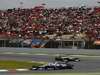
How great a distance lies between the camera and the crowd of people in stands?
60.6 m

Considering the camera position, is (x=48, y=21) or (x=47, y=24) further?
(x=48, y=21)

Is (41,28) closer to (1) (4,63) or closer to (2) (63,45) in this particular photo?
(2) (63,45)

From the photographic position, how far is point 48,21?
7250 centimetres

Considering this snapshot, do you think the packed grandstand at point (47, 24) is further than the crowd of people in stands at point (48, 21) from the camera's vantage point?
No

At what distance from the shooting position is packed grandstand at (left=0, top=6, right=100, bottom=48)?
173 feet

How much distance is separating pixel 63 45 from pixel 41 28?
16.7 metres

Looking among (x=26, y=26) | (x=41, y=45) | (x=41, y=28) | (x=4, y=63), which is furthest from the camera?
(x=26, y=26)

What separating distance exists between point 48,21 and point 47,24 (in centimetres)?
303

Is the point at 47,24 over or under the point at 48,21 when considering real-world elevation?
under

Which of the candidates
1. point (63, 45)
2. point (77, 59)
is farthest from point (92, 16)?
point (77, 59)

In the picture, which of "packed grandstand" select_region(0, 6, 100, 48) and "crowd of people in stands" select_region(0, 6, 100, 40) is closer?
"packed grandstand" select_region(0, 6, 100, 48)

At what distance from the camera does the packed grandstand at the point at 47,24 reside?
52.8 m

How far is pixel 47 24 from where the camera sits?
228ft

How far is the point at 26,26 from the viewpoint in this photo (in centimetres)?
6875
